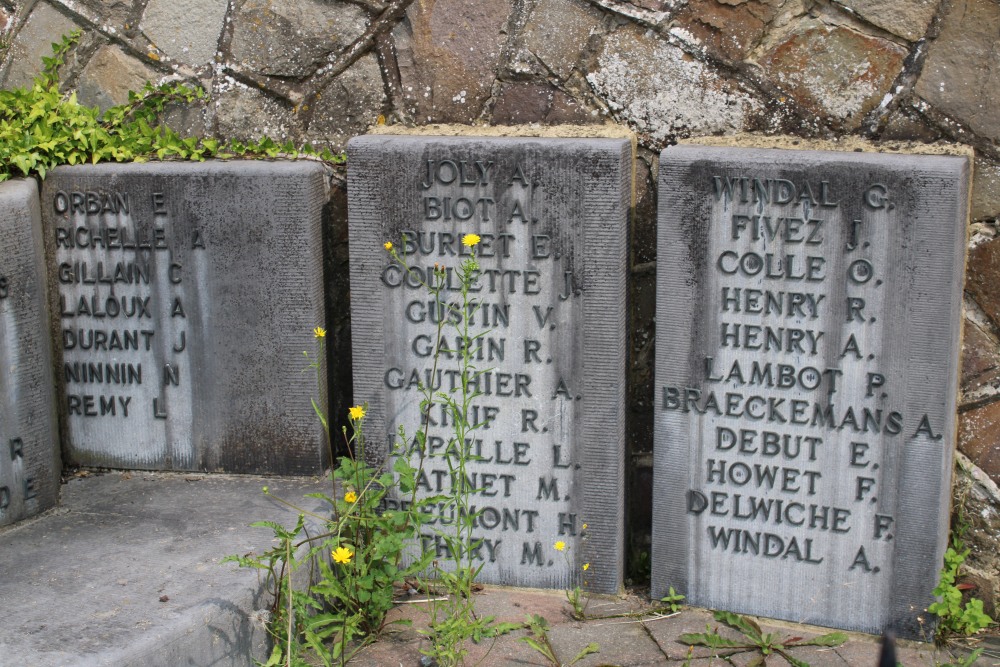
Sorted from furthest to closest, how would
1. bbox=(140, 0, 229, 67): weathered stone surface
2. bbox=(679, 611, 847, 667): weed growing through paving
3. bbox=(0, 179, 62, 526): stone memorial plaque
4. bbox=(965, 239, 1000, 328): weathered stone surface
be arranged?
bbox=(140, 0, 229, 67): weathered stone surface
bbox=(0, 179, 62, 526): stone memorial plaque
bbox=(965, 239, 1000, 328): weathered stone surface
bbox=(679, 611, 847, 667): weed growing through paving

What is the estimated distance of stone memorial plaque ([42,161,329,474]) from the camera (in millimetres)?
3393

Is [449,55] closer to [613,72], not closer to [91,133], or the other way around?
[613,72]

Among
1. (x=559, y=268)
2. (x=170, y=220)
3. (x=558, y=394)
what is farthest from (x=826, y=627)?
(x=170, y=220)

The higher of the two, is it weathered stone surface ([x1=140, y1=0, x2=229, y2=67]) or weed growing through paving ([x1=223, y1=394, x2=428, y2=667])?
weathered stone surface ([x1=140, y1=0, x2=229, y2=67])

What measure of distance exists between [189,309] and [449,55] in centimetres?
110

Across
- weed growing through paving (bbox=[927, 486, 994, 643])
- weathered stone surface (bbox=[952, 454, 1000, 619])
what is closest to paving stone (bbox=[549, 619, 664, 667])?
weed growing through paving (bbox=[927, 486, 994, 643])

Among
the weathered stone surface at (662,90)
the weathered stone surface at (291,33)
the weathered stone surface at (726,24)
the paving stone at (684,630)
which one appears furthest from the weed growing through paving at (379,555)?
the weathered stone surface at (726,24)

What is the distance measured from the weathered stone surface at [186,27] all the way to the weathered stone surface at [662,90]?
1219 mm

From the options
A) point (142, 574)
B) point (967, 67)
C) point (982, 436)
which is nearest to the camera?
point (142, 574)

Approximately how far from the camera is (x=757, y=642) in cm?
296

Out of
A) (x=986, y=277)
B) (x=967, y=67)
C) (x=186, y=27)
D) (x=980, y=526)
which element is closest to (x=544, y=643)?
(x=980, y=526)

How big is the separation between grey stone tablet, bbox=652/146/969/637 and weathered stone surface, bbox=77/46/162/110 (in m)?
1.77

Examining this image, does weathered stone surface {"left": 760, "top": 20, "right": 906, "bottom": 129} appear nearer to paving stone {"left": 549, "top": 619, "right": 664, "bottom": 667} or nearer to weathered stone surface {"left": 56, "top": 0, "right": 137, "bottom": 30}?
paving stone {"left": 549, "top": 619, "right": 664, "bottom": 667}

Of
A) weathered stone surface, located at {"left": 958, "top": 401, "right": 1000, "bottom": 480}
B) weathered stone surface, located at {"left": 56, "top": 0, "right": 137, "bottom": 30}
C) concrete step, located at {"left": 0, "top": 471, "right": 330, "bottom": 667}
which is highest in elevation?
weathered stone surface, located at {"left": 56, "top": 0, "right": 137, "bottom": 30}
